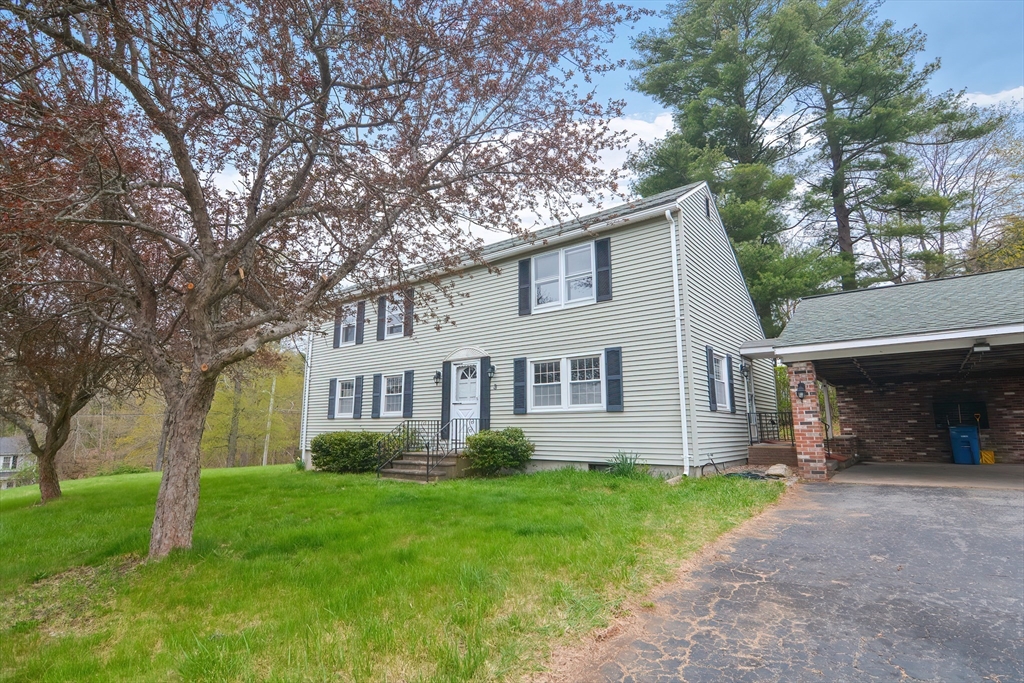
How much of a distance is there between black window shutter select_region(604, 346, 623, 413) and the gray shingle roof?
3178 mm

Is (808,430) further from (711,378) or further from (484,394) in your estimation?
(484,394)

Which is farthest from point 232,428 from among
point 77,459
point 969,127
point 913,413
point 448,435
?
point 969,127

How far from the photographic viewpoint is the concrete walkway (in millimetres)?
8898

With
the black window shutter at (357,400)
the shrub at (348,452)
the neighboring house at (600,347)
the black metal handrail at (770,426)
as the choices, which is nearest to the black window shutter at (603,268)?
the neighboring house at (600,347)

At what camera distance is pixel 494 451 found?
10.8 m

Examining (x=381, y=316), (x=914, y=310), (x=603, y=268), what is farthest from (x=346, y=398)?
(x=914, y=310)

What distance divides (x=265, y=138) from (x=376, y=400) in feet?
33.3

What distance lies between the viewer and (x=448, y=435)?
42.1ft

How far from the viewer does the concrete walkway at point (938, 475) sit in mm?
8898

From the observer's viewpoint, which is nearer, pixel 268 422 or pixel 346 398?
pixel 346 398

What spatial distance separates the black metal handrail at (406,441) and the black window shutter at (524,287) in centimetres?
386

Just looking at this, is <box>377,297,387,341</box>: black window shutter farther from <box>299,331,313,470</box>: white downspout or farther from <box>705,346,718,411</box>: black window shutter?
<box>705,346,718,411</box>: black window shutter

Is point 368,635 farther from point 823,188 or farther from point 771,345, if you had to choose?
point 823,188

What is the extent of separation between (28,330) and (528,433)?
29.3 feet
